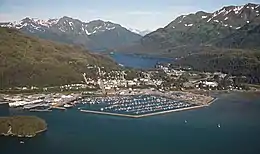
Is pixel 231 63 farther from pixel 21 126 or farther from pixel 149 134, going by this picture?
pixel 21 126

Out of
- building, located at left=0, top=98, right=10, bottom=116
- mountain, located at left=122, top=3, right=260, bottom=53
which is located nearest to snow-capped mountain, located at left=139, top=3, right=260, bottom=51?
mountain, located at left=122, top=3, right=260, bottom=53

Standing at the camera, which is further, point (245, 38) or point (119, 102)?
point (245, 38)

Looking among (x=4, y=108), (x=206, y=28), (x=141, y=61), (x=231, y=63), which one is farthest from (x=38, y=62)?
(x=206, y=28)

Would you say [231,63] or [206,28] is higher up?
[206,28]

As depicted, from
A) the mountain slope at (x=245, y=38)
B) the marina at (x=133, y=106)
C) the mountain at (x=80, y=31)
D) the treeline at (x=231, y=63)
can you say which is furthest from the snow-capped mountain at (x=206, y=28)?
the marina at (x=133, y=106)

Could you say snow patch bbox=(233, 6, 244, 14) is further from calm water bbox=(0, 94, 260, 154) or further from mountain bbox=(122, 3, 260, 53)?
calm water bbox=(0, 94, 260, 154)

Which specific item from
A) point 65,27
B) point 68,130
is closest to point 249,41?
point 68,130
